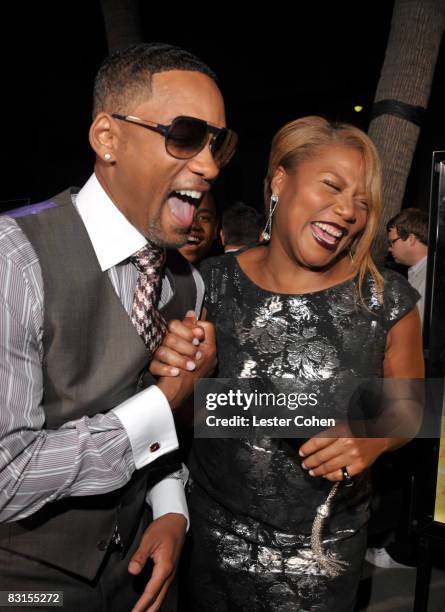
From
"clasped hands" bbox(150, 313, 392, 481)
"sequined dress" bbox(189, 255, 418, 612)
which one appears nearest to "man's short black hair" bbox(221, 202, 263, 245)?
"sequined dress" bbox(189, 255, 418, 612)

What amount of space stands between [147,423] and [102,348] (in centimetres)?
18

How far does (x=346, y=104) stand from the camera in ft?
21.4

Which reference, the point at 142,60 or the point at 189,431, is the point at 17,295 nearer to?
the point at 142,60

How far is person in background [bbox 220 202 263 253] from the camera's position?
394 centimetres

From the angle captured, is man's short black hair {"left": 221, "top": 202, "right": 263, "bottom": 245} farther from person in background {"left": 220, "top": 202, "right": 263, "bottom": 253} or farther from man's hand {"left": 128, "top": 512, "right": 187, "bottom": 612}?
man's hand {"left": 128, "top": 512, "right": 187, "bottom": 612}

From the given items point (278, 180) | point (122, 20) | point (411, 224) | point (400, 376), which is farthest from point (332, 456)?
point (122, 20)

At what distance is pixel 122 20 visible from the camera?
3709 mm

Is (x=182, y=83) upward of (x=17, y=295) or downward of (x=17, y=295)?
upward

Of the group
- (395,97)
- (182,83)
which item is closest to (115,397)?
(182,83)

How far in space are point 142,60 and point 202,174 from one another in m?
0.28

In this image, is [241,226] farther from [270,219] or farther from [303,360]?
[303,360]

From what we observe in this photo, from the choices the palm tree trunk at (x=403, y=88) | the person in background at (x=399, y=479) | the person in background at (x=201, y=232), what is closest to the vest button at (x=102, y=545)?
the person in background at (x=201, y=232)

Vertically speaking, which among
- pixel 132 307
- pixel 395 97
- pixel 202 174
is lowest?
pixel 132 307

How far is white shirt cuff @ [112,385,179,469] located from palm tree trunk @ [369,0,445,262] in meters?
1.79
